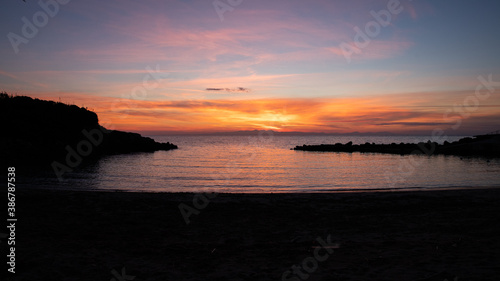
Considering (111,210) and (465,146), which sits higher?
(465,146)

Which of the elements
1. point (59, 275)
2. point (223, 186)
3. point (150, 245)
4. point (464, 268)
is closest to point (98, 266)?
point (59, 275)

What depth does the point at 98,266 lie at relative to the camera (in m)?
7.69

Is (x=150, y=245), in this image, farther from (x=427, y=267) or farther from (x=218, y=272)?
(x=427, y=267)

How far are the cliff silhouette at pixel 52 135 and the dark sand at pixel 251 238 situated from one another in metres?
30.3

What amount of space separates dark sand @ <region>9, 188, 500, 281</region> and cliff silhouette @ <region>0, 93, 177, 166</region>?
30300mm

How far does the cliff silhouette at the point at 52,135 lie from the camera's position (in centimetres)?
4144

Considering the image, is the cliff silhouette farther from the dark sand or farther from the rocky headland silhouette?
the rocky headland silhouette

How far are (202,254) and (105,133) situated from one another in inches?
2832

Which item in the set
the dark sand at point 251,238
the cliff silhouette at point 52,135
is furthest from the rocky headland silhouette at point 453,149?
the cliff silhouette at point 52,135

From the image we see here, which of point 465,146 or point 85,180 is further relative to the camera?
point 465,146

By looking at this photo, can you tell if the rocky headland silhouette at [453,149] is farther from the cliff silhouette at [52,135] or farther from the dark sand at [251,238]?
the cliff silhouette at [52,135]

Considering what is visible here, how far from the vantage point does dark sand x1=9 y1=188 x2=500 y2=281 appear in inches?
293

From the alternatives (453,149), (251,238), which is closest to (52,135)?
(251,238)

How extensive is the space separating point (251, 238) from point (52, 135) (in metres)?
57.5
